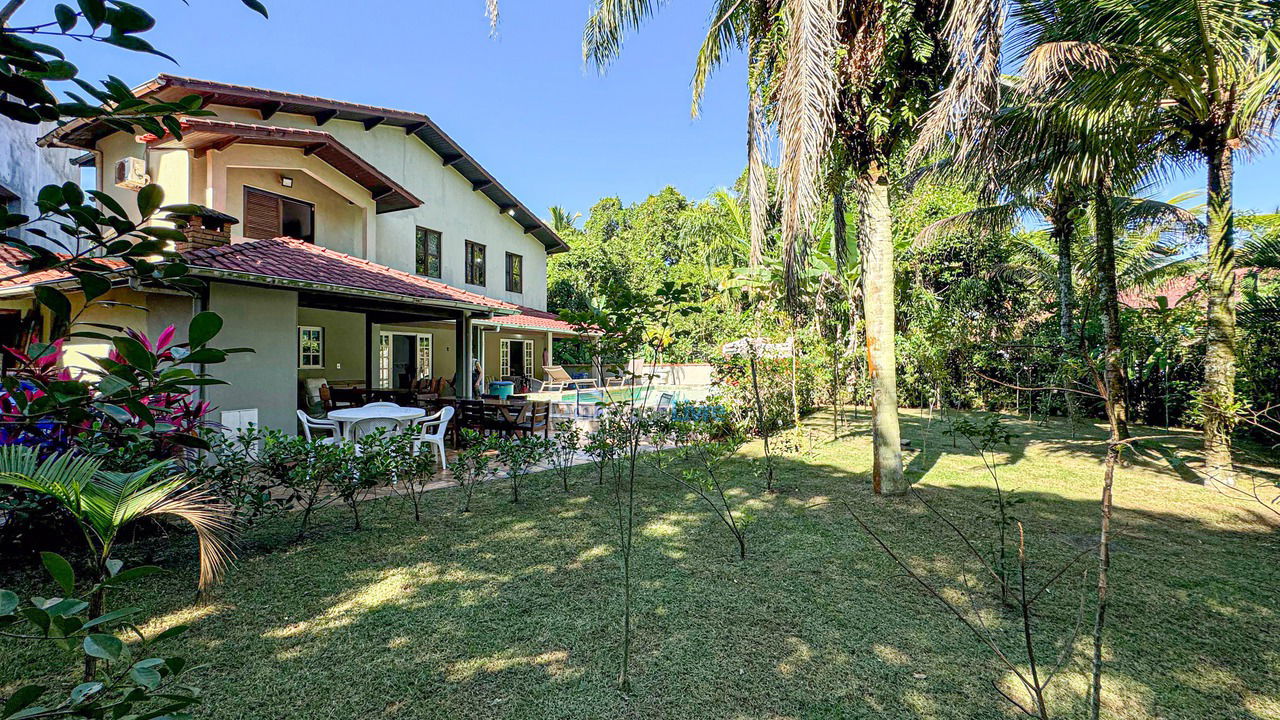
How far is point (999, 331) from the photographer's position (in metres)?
19.4

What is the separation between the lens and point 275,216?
12039 mm

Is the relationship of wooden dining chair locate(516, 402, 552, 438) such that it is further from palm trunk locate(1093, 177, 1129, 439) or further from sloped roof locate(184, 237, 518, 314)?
palm trunk locate(1093, 177, 1129, 439)

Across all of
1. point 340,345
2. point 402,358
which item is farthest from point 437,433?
point 402,358

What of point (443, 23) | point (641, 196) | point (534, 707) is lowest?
point (534, 707)

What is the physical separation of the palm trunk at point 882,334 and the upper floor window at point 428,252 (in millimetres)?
14333

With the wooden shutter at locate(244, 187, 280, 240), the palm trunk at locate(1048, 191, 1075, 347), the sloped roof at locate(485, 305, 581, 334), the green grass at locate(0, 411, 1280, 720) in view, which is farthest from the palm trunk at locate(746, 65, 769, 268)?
the sloped roof at locate(485, 305, 581, 334)

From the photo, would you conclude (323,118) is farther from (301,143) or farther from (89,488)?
(89,488)

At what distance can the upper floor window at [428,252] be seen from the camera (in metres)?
17.7

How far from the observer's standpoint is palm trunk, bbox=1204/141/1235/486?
741 centimetres

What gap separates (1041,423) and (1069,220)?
4.83 meters

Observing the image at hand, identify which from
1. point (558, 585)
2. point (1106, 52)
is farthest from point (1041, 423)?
point (558, 585)

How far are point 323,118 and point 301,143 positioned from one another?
177 inches

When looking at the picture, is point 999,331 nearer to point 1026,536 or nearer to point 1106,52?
point 1106,52

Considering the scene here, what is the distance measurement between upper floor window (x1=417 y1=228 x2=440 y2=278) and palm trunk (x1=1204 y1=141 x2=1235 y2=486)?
17647mm
